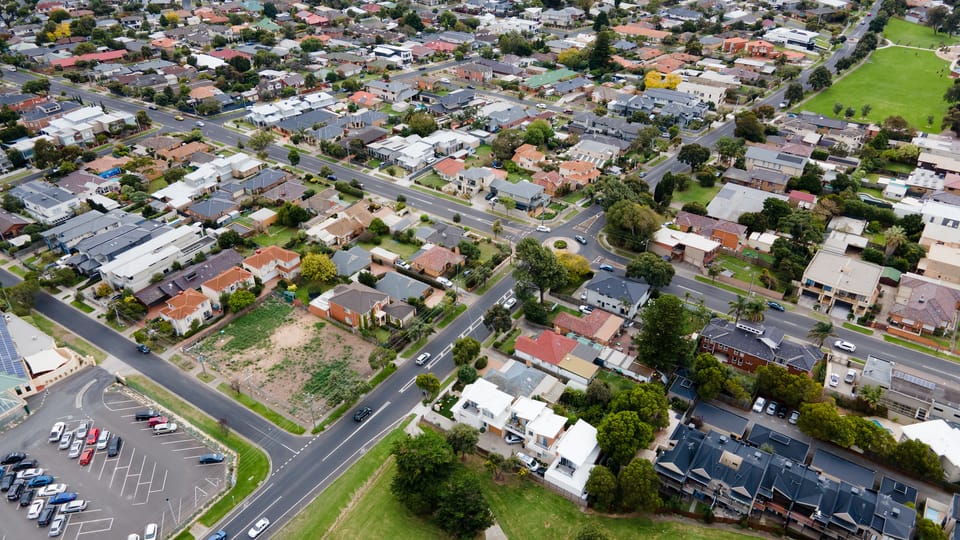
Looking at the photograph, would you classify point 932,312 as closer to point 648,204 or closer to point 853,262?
point 853,262

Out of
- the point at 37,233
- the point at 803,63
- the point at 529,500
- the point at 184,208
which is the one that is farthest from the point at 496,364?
the point at 803,63

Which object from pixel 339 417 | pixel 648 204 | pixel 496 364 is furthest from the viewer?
pixel 648 204

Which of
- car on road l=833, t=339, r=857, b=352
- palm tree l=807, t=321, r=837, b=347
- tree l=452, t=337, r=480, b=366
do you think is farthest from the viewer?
car on road l=833, t=339, r=857, b=352

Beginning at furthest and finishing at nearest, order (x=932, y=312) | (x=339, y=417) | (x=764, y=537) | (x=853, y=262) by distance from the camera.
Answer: (x=853, y=262) → (x=932, y=312) → (x=339, y=417) → (x=764, y=537)

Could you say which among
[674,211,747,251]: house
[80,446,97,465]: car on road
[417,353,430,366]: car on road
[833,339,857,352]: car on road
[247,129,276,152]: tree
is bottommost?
[833,339,857,352]: car on road

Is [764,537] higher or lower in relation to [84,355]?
lower

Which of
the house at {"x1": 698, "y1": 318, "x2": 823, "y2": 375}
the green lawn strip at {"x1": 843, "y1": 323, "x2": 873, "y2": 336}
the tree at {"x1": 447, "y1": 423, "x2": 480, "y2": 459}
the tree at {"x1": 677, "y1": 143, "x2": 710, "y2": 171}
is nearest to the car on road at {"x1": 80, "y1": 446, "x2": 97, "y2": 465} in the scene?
the tree at {"x1": 447, "y1": 423, "x2": 480, "y2": 459}

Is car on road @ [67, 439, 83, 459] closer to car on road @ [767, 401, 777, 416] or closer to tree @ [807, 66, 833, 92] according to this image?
car on road @ [767, 401, 777, 416]

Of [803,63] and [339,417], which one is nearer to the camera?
[339,417]
